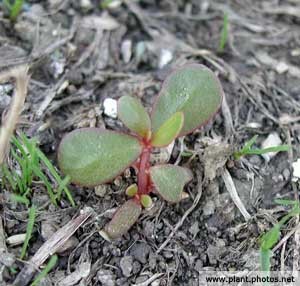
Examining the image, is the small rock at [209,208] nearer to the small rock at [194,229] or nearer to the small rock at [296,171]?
the small rock at [194,229]

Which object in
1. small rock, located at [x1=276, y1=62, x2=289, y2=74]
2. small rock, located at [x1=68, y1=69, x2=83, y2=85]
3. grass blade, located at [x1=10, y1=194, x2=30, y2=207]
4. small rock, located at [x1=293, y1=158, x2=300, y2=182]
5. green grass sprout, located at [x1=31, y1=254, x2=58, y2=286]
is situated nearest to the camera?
green grass sprout, located at [x1=31, y1=254, x2=58, y2=286]

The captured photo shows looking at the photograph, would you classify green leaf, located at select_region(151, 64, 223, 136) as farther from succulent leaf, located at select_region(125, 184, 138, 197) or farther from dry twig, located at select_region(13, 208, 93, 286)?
dry twig, located at select_region(13, 208, 93, 286)

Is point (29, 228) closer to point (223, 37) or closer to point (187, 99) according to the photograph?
point (187, 99)

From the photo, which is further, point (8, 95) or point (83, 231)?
point (8, 95)

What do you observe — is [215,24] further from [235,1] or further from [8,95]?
[8,95]

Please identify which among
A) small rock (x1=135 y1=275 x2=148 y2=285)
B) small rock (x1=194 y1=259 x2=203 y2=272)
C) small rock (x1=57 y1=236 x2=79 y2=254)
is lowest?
small rock (x1=135 y1=275 x2=148 y2=285)

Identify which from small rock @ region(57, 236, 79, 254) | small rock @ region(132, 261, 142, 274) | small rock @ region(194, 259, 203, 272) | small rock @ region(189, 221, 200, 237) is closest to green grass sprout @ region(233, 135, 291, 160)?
small rock @ region(189, 221, 200, 237)

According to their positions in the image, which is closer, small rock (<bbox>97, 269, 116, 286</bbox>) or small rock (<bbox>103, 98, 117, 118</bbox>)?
small rock (<bbox>97, 269, 116, 286</bbox>)

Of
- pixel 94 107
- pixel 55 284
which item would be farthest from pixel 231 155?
pixel 55 284

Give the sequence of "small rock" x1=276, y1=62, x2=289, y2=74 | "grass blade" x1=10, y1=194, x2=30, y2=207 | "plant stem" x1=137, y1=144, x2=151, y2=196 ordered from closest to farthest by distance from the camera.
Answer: "grass blade" x1=10, y1=194, x2=30, y2=207 → "plant stem" x1=137, y1=144, x2=151, y2=196 → "small rock" x1=276, y1=62, x2=289, y2=74
